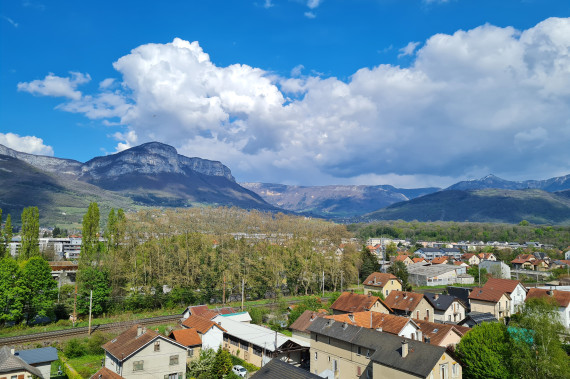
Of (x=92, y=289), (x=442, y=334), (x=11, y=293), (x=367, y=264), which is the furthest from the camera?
(x=367, y=264)

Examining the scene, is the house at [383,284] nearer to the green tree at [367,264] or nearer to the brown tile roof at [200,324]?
the green tree at [367,264]

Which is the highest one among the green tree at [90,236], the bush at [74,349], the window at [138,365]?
the green tree at [90,236]

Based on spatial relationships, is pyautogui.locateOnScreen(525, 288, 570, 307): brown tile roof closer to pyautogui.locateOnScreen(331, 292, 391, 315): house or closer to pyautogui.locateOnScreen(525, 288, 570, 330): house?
pyautogui.locateOnScreen(525, 288, 570, 330): house

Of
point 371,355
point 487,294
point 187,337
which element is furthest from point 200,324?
point 487,294

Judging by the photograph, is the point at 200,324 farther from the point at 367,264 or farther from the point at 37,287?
the point at 367,264

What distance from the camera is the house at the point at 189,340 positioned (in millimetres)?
37159

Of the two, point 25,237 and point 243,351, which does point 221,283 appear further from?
point 25,237

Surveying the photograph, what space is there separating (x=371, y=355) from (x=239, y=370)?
12584mm

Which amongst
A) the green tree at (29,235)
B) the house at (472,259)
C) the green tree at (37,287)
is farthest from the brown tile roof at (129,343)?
the house at (472,259)

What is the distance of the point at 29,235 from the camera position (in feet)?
206

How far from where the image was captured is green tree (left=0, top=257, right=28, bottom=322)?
4697 centimetres

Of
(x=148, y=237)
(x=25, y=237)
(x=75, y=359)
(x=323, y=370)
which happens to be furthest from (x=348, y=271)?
(x=25, y=237)

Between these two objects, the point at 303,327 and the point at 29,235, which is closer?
the point at 303,327

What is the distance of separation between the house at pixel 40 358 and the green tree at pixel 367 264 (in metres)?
71.5
